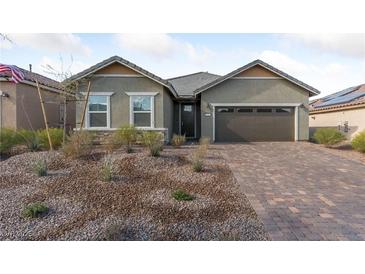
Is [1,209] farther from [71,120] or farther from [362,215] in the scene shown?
[71,120]

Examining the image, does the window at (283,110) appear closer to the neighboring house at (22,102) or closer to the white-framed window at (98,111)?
the white-framed window at (98,111)

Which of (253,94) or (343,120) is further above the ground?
(253,94)

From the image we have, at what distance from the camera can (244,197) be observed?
5723mm

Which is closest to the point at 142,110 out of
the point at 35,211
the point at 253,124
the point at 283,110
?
the point at 253,124

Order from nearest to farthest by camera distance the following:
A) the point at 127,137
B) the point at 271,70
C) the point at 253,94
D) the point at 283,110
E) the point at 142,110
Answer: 1. the point at 127,137
2. the point at 142,110
3. the point at 271,70
4. the point at 253,94
5. the point at 283,110

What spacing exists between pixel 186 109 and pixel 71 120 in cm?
788

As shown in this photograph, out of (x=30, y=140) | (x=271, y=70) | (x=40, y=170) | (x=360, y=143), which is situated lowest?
(x=40, y=170)

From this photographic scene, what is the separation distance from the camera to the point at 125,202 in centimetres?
546

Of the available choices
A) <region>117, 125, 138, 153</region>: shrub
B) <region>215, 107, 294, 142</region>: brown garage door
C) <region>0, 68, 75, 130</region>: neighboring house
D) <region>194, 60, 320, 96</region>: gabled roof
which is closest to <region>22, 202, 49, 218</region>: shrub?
<region>117, 125, 138, 153</region>: shrub

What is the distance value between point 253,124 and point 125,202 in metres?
12.1

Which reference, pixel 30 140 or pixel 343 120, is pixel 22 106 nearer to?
pixel 30 140

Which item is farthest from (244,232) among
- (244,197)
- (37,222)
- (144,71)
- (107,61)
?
(107,61)

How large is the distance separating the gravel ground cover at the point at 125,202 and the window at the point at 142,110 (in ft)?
19.1

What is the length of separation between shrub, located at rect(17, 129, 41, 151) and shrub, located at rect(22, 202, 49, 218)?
5469mm
